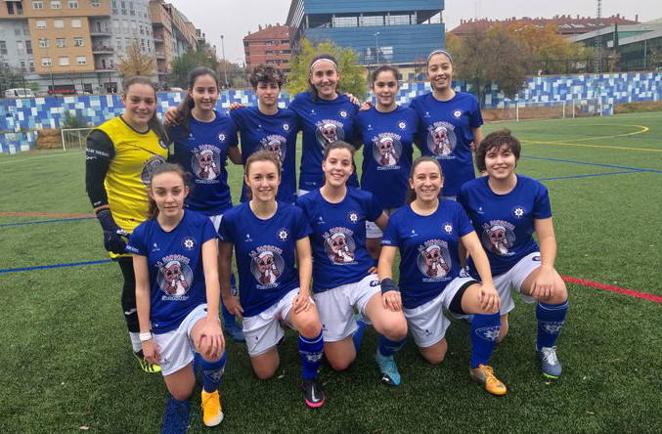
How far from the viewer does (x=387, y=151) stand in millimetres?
3754

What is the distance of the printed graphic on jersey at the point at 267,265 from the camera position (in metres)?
3.03

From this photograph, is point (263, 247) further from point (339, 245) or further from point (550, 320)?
point (550, 320)

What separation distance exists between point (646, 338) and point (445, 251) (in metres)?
1.52

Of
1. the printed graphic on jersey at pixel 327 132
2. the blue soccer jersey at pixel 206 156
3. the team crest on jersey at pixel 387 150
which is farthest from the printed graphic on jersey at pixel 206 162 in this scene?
the team crest on jersey at pixel 387 150

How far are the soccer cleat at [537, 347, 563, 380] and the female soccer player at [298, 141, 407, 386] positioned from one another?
2.95ft

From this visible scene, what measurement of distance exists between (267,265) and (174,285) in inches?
22.6

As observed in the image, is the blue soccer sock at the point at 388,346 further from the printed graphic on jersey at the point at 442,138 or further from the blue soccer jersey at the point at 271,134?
the printed graphic on jersey at the point at 442,138

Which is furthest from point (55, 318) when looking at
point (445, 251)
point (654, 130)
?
point (654, 130)

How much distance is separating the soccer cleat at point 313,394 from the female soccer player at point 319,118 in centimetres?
158

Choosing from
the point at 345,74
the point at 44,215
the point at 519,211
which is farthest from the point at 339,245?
the point at 345,74

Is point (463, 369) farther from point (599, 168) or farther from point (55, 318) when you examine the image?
point (599, 168)

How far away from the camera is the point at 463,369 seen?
3020mm

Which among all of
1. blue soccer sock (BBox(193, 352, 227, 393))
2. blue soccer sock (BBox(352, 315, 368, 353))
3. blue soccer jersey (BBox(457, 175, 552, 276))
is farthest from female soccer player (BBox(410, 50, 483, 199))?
blue soccer sock (BBox(193, 352, 227, 393))

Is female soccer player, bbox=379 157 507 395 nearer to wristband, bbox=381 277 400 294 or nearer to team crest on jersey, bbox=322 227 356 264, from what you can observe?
wristband, bbox=381 277 400 294
